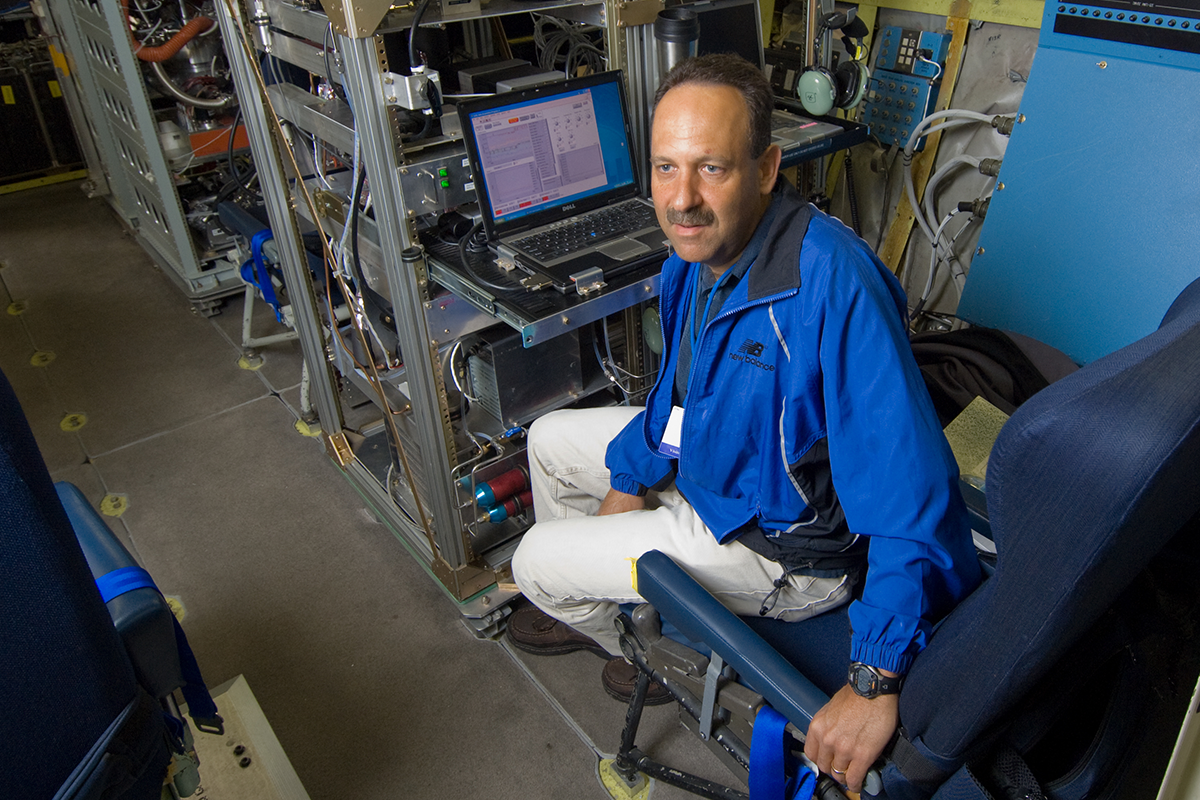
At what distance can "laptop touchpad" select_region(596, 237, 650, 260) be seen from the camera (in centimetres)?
168

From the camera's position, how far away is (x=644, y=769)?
1.55 m

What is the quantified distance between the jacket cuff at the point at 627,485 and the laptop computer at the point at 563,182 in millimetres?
385

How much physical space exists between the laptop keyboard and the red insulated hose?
1.98m

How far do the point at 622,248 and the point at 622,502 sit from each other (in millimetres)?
553

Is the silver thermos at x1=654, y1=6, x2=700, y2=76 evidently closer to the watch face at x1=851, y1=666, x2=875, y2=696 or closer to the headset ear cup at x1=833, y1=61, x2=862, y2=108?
the headset ear cup at x1=833, y1=61, x2=862, y2=108

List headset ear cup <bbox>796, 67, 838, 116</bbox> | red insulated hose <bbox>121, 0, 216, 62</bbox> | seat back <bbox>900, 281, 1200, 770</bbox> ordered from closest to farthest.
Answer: seat back <bbox>900, 281, 1200, 770</bbox> < headset ear cup <bbox>796, 67, 838, 116</bbox> < red insulated hose <bbox>121, 0, 216, 62</bbox>

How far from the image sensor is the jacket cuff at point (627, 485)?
59.7 inches

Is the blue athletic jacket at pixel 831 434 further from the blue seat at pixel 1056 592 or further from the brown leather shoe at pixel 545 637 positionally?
the brown leather shoe at pixel 545 637

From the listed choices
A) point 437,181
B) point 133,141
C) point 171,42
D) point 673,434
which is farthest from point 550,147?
point 133,141

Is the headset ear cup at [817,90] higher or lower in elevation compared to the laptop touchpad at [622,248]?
higher

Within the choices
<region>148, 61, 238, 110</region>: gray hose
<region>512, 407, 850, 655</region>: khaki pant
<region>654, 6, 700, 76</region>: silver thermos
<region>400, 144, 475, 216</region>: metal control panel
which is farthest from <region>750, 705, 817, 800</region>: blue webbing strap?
<region>148, 61, 238, 110</region>: gray hose

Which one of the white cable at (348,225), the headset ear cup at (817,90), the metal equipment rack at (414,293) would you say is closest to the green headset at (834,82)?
the headset ear cup at (817,90)

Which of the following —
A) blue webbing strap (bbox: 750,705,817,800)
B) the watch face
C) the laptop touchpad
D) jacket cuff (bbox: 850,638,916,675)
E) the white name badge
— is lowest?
blue webbing strap (bbox: 750,705,817,800)

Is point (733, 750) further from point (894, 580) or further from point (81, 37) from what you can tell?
point (81, 37)
